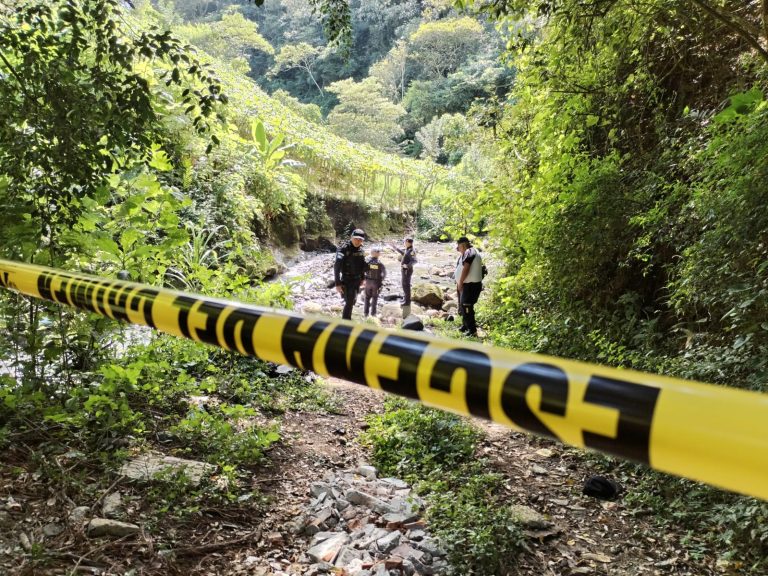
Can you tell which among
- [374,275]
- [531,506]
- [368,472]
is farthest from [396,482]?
[374,275]

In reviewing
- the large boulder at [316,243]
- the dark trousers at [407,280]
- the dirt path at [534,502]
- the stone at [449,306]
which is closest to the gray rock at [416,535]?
the dirt path at [534,502]

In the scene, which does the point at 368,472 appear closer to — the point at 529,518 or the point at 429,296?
the point at 529,518

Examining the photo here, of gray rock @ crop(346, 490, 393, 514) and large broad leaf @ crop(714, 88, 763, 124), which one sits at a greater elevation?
large broad leaf @ crop(714, 88, 763, 124)

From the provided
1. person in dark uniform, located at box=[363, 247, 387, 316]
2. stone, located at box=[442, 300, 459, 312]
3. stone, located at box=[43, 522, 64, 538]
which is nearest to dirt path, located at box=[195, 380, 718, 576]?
stone, located at box=[43, 522, 64, 538]

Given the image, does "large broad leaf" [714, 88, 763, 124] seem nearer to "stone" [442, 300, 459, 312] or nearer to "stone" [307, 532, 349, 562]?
"stone" [307, 532, 349, 562]

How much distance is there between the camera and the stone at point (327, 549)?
7.79ft

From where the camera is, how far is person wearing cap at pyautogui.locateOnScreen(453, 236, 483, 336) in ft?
24.7

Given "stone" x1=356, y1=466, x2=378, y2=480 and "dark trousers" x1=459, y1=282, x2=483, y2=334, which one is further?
"dark trousers" x1=459, y1=282, x2=483, y2=334

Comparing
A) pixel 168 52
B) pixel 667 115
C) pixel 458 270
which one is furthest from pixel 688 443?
pixel 458 270

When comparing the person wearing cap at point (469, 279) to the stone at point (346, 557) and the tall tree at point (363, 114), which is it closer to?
the stone at point (346, 557)

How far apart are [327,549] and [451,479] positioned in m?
1.21

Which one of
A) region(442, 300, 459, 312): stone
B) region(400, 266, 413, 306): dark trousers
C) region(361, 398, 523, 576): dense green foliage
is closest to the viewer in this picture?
region(361, 398, 523, 576): dense green foliage

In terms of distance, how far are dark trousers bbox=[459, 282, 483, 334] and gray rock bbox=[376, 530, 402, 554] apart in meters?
5.32

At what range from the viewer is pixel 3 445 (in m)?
2.51
